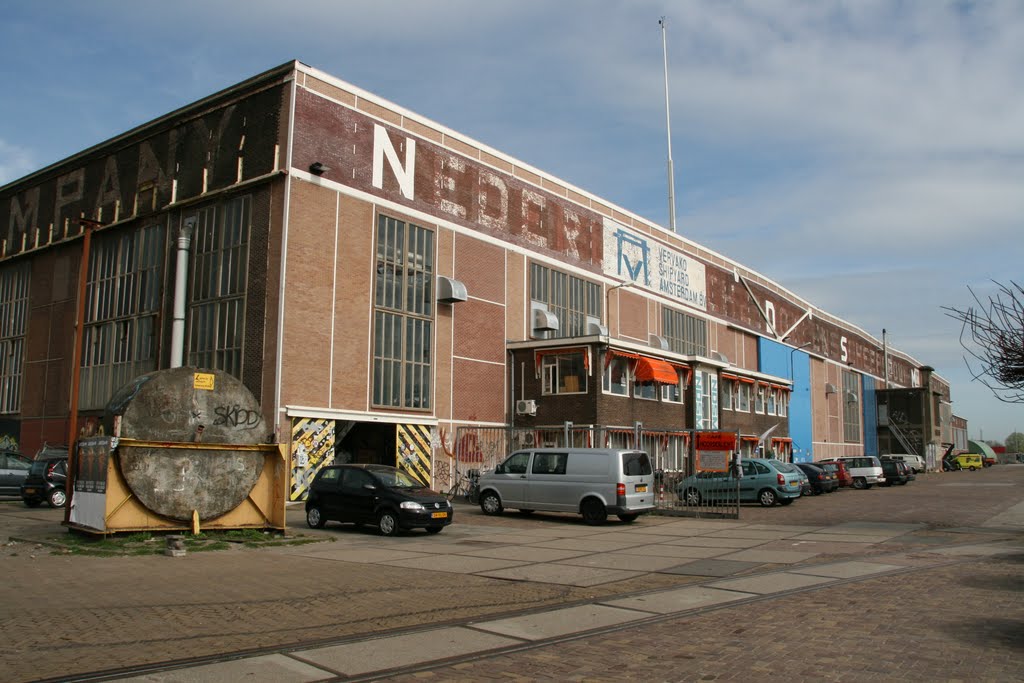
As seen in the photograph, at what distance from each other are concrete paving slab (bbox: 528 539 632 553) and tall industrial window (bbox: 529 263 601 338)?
70.0ft

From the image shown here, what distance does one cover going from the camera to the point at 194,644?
8.00m

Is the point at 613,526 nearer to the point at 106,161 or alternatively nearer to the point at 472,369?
the point at 472,369

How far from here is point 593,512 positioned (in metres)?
21.3

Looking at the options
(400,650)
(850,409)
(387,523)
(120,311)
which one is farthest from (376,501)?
(850,409)

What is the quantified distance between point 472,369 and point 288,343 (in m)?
9.24

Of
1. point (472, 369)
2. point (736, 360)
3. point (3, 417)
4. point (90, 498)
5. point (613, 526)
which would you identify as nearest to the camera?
point (90, 498)

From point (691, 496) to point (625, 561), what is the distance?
11.3 metres

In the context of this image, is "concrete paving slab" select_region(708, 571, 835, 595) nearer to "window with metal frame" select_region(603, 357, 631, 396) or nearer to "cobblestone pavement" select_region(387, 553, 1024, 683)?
"cobblestone pavement" select_region(387, 553, 1024, 683)

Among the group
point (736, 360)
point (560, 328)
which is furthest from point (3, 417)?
point (736, 360)

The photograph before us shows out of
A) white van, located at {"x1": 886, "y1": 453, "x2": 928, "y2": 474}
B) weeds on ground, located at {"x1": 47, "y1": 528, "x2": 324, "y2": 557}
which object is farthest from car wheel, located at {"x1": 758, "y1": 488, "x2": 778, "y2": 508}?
white van, located at {"x1": 886, "y1": 453, "x2": 928, "y2": 474}

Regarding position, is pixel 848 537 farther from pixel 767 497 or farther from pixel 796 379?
pixel 796 379

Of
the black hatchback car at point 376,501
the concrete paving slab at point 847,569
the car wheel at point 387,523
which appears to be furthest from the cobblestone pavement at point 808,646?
the car wheel at point 387,523

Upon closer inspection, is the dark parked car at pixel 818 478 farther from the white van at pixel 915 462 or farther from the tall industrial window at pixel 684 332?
the white van at pixel 915 462

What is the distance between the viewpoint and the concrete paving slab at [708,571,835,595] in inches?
439
